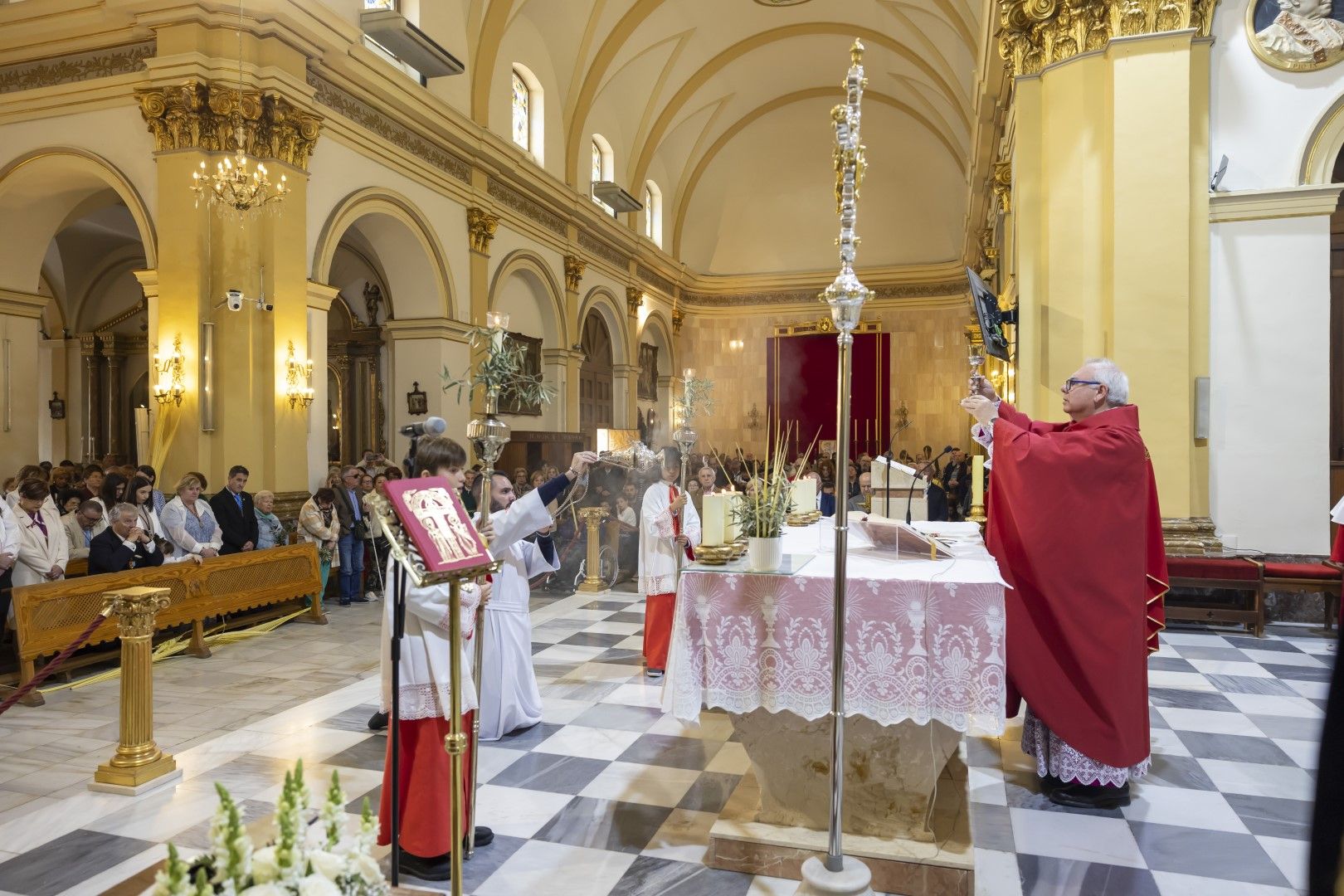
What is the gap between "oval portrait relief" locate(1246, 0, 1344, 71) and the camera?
24.0ft

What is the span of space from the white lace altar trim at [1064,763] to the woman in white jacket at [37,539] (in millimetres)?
6508

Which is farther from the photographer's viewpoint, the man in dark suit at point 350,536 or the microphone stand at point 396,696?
the man in dark suit at point 350,536

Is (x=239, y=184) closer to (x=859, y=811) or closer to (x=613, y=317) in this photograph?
(x=859, y=811)

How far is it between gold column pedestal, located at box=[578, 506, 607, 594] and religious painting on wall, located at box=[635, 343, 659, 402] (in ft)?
34.9

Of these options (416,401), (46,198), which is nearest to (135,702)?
(416,401)

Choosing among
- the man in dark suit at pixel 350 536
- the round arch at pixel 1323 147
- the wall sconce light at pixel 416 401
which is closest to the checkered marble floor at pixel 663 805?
the man in dark suit at pixel 350 536

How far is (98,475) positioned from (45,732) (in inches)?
195

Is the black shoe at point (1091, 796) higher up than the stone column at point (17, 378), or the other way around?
the stone column at point (17, 378)

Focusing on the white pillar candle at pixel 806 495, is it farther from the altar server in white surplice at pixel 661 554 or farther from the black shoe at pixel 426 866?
the black shoe at pixel 426 866

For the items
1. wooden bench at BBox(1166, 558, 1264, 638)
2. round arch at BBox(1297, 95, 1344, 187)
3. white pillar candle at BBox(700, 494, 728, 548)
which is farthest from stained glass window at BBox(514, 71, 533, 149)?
white pillar candle at BBox(700, 494, 728, 548)

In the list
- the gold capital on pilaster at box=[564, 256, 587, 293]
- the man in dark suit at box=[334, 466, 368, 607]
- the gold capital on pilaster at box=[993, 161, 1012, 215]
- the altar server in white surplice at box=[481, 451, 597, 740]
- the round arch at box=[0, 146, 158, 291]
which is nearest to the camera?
the altar server in white surplice at box=[481, 451, 597, 740]

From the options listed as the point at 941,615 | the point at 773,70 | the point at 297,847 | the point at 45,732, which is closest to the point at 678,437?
the point at 941,615

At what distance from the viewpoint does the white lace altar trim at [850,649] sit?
3.00 m

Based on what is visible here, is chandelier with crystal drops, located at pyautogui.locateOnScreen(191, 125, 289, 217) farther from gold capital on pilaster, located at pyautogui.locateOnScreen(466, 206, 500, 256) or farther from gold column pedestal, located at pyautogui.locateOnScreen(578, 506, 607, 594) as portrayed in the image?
gold column pedestal, located at pyautogui.locateOnScreen(578, 506, 607, 594)
